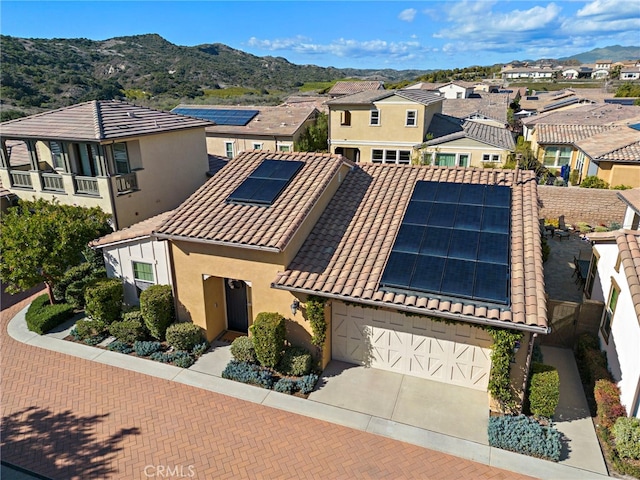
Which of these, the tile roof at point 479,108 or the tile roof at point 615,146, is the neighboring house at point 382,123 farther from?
the tile roof at point 479,108

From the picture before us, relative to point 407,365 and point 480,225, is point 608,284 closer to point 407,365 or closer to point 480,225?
point 480,225

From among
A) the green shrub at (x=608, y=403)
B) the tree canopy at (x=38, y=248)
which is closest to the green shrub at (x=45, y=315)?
the tree canopy at (x=38, y=248)

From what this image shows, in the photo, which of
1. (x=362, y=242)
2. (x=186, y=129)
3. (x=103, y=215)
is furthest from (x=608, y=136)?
(x=103, y=215)

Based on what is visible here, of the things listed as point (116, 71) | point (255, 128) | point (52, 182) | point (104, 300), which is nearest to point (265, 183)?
point (104, 300)
